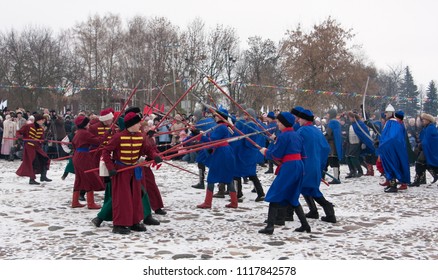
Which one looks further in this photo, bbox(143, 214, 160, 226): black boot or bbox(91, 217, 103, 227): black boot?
bbox(143, 214, 160, 226): black boot

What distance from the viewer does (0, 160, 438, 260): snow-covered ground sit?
5.57 metres

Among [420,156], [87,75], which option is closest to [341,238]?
[420,156]

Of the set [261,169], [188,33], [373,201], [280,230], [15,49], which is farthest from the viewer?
[188,33]

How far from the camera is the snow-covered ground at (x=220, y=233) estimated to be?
557cm

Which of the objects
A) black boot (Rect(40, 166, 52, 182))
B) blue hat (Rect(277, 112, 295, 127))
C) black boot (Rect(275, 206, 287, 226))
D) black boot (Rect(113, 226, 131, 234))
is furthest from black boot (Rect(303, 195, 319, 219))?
black boot (Rect(40, 166, 52, 182))

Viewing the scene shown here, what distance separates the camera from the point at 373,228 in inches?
273

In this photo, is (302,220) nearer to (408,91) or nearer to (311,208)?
(311,208)

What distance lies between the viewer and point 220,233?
6.57m

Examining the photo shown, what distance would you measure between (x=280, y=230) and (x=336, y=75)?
2892cm

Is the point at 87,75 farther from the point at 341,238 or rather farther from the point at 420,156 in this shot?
the point at 341,238

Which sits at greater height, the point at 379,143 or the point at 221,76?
the point at 221,76

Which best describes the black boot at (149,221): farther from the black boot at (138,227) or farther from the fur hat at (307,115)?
the fur hat at (307,115)

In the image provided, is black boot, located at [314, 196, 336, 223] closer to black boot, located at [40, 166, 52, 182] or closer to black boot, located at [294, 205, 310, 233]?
black boot, located at [294, 205, 310, 233]

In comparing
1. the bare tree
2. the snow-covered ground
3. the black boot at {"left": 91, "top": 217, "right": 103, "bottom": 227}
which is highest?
the bare tree
